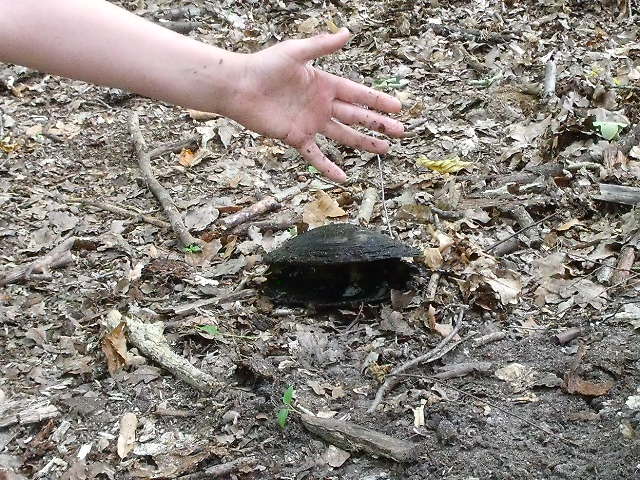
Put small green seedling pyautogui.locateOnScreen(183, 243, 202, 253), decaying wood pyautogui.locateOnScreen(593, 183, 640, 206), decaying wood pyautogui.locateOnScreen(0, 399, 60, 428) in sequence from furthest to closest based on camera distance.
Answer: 1. small green seedling pyautogui.locateOnScreen(183, 243, 202, 253)
2. decaying wood pyautogui.locateOnScreen(593, 183, 640, 206)
3. decaying wood pyautogui.locateOnScreen(0, 399, 60, 428)

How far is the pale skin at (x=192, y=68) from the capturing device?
81.2 inches

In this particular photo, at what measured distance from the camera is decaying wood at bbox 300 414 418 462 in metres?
2.25

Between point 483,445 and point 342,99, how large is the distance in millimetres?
1406

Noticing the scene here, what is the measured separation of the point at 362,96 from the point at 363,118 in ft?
0.30

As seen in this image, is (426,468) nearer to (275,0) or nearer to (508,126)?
(508,126)

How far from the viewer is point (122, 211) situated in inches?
166

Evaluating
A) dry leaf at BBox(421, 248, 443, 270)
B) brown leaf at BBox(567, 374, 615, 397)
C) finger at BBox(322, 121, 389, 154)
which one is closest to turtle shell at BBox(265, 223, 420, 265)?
dry leaf at BBox(421, 248, 443, 270)

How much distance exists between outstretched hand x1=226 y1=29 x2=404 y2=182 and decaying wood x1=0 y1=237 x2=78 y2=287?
1.70m

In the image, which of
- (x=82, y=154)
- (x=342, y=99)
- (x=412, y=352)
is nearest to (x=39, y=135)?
(x=82, y=154)

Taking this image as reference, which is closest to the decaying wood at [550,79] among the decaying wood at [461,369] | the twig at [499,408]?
the decaying wood at [461,369]

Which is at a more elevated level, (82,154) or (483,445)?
(483,445)

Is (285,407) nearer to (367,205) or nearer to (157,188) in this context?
(367,205)

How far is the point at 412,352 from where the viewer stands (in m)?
2.81

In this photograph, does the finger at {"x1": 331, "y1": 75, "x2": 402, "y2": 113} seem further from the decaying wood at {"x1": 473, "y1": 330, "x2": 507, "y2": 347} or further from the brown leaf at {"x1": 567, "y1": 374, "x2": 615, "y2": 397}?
the brown leaf at {"x1": 567, "y1": 374, "x2": 615, "y2": 397}
